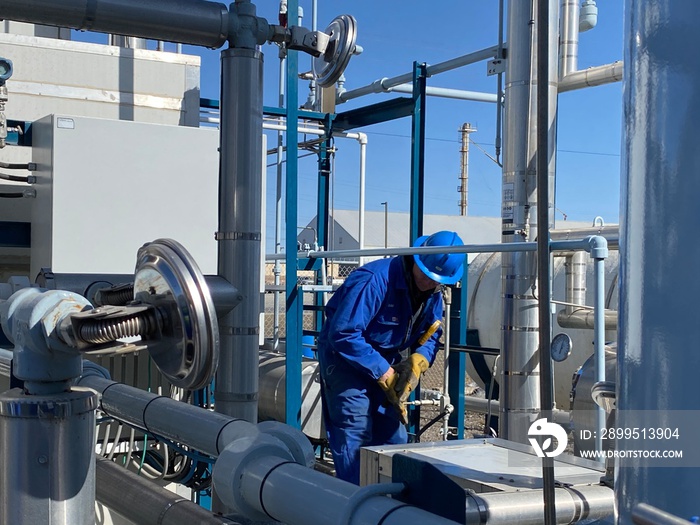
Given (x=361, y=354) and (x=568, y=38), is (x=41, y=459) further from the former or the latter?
(x=568, y=38)

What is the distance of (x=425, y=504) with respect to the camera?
3.19ft

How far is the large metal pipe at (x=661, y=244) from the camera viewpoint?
2.51 ft

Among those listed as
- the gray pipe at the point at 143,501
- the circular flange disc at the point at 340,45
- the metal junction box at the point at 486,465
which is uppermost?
the circular flange disc at the point at 340,45

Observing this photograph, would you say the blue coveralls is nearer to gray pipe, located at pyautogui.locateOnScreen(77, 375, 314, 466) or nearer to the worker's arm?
the worker's arm

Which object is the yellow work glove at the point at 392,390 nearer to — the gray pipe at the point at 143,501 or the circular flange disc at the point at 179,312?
the gray pipe at the point at 143,501

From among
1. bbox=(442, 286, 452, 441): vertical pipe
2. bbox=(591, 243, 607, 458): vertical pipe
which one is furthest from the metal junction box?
bbox=(442, 286, 452, 441): vertical pipe

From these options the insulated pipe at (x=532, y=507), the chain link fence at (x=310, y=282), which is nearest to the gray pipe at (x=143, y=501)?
the insulated pipe at (x=532, y=507)

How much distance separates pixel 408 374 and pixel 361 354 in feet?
1.00

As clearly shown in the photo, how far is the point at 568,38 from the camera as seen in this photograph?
5773mm

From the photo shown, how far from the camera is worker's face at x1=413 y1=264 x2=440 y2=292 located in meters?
3.87

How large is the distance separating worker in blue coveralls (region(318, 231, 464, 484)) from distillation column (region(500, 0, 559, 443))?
0.82 meters

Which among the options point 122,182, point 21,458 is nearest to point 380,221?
point 122,182

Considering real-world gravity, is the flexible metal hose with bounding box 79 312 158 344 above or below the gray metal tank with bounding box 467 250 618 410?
above

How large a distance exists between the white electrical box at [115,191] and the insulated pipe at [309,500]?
94.4 inches
